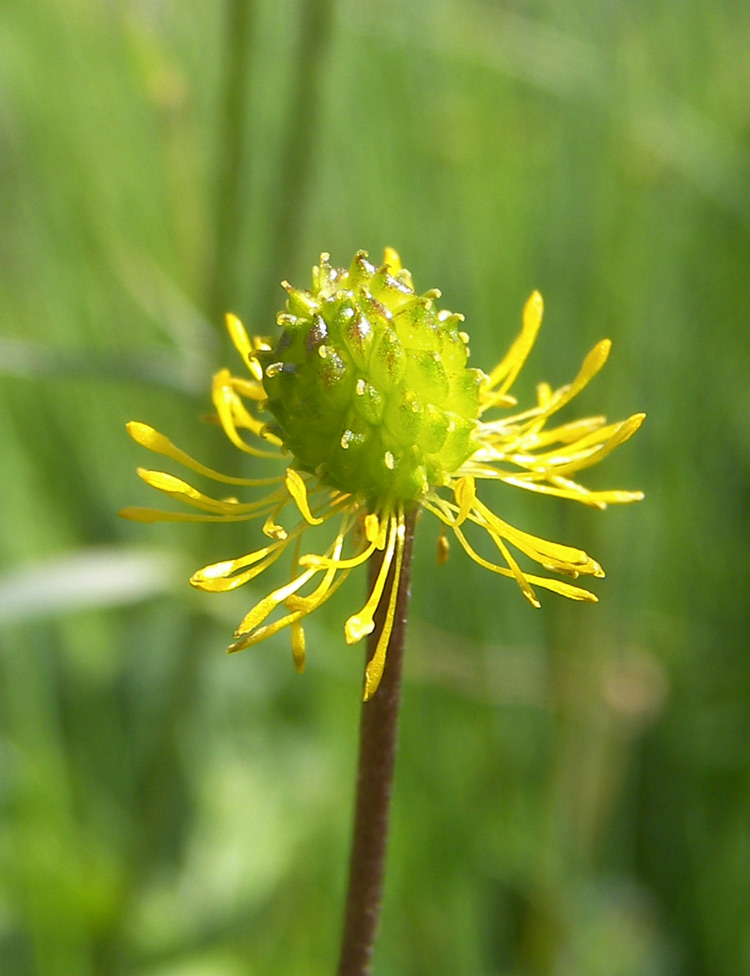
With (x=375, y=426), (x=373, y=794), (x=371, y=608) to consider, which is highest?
(x=375, y=426)

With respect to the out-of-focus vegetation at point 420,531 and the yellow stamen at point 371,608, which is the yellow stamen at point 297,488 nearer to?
the yellow stamen at point 371,608

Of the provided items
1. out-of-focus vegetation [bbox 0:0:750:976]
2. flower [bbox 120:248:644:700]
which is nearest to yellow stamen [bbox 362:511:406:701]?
flower [bbox 120:248:644:700]

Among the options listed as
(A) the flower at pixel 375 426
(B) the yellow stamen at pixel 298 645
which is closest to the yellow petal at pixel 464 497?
(A) the flower at pixel 375 426

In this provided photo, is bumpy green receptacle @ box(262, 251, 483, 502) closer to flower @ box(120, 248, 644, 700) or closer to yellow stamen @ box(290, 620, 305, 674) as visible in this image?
flower @ box(120, 248, 644, 700)

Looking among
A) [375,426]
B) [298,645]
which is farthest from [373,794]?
[375,426]

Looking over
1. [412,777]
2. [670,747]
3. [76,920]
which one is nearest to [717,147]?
[670,747]

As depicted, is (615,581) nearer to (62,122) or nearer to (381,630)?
(381,630)

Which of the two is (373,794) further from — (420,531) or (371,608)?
(420,531)
